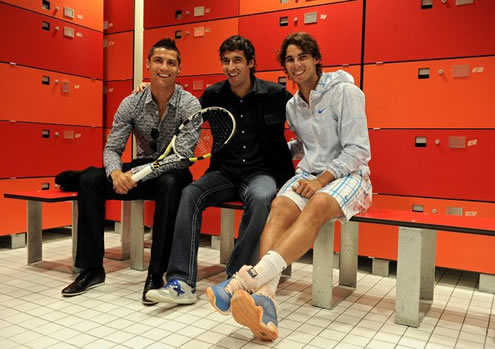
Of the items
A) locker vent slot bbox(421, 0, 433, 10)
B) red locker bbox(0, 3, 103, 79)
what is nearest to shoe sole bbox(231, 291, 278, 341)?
locker vent slot bbox(421, 0, 433, 10)

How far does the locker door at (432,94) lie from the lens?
2.78m

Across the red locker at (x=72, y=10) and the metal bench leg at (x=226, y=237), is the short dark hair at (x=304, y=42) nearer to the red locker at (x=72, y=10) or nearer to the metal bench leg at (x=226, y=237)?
the metal bench leg at (x=226, y=237)

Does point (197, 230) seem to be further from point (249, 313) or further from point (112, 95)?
point (112, 95)

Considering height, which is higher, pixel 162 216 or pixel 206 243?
pixel 162 216

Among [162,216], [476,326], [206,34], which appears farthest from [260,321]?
[206,34]

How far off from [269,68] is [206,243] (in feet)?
5.10

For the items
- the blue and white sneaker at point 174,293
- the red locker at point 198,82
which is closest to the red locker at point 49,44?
the red locker at point 198,82

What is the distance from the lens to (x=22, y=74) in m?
3.56

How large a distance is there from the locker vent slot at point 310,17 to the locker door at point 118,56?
1728 millimetres

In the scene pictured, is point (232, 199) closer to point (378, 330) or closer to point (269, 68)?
point (378, 330)

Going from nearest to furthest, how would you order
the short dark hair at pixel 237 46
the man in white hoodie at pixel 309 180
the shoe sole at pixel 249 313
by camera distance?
the shoe sole at pixel 249 313 → the man in white hoodie at pixel 309 180 → the short dark hair at pixel 237 46

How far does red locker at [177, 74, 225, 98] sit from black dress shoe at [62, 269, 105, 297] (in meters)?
1.80

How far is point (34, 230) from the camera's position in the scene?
9.91 feet

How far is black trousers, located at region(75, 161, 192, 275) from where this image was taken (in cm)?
238
